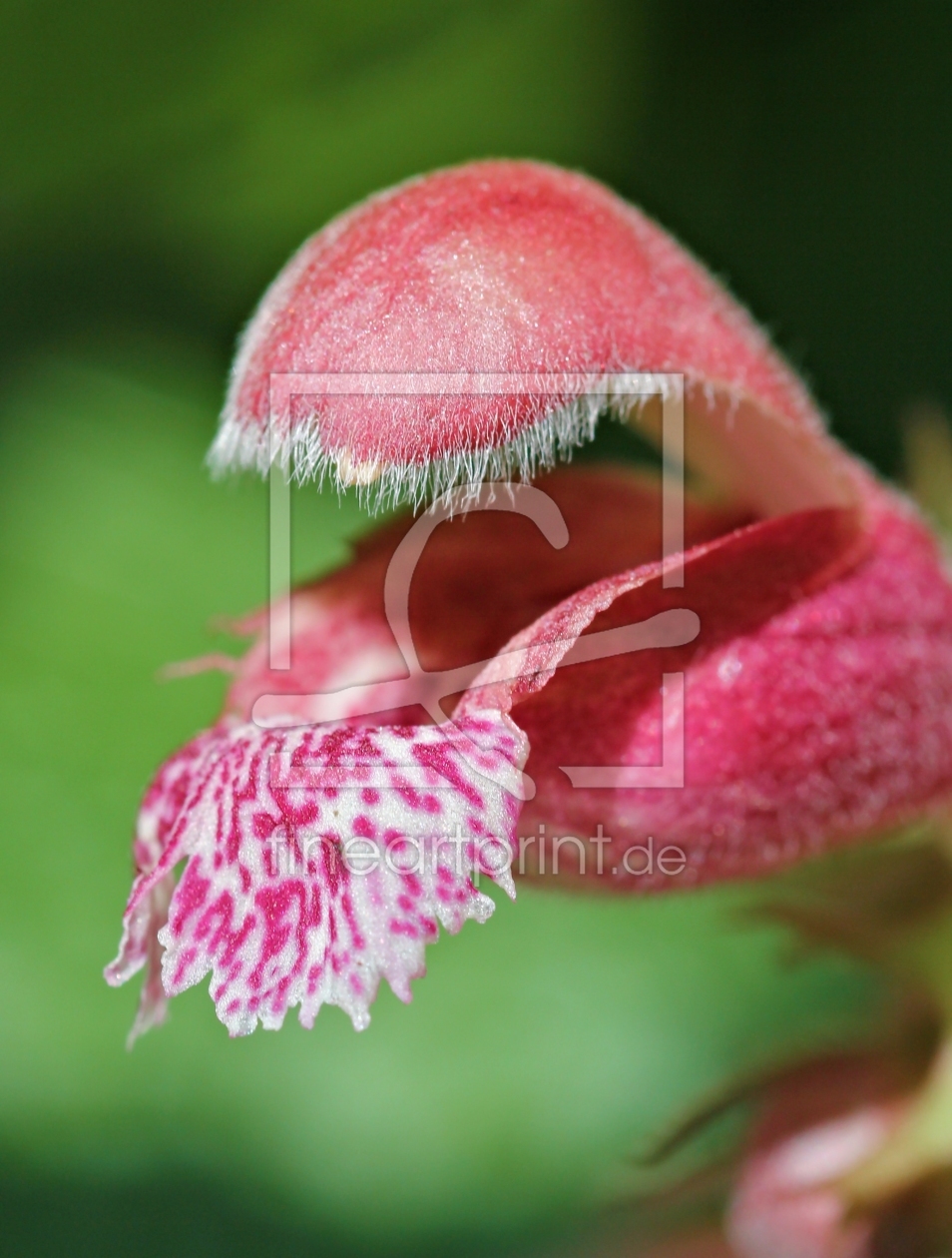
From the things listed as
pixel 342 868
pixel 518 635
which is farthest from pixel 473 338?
pixel 342 868

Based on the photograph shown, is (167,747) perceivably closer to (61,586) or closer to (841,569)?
(61,586)

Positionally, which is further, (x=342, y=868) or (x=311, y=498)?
(x=311, y=498)

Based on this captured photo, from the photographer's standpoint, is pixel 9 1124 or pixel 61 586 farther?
pixel 61 586

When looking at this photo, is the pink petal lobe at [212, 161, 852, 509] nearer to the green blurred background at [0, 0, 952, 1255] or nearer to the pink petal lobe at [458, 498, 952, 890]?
the pink petal lobe at [458, 498, 952, 890]

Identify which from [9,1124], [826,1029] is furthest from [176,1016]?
[826,1029]

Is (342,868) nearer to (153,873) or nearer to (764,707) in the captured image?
(153,873)

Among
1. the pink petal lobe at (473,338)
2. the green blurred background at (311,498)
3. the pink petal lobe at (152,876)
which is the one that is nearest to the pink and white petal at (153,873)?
the pink petal lobe at (152,876)
